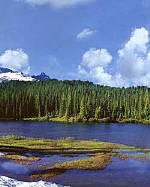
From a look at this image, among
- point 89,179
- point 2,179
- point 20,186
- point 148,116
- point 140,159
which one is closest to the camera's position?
point 20,186

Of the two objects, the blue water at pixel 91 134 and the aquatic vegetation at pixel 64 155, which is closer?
the aquatic vegetation at pixel 64 155

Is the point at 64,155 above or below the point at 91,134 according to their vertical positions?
below

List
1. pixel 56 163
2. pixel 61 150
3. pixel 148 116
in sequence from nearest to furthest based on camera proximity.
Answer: pixel 56 163 → pixel 61 150 → pixel 148 116

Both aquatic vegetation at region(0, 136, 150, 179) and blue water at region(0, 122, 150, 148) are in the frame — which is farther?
blue water at region(0, 122, 150, 148)

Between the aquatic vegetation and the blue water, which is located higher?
the blue water

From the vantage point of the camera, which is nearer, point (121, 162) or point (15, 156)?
point (121, 162)

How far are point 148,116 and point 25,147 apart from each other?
140391mm

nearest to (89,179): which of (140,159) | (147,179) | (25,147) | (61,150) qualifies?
(147,179)

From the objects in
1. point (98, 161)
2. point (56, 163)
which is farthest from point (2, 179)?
point (98, 161)

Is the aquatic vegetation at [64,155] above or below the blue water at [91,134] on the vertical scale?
below

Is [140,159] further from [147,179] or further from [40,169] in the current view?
[40,169]

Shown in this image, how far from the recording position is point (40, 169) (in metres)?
45.4

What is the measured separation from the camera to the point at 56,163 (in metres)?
50.0

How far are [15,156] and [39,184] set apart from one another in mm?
26466
